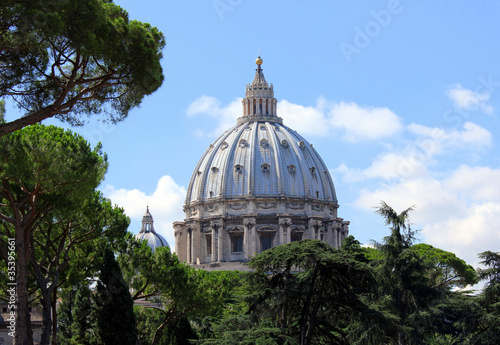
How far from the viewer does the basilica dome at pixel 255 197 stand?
265ft

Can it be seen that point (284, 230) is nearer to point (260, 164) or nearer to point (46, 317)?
point (260, 164)

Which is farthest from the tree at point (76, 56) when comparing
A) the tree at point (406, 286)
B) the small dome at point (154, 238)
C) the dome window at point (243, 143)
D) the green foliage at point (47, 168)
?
the small dome at point (154, 238)

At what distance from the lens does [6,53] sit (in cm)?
1873

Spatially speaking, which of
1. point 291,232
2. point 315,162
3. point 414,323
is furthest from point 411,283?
point 315,162

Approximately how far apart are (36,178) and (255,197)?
6218 cm

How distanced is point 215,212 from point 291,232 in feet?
27.0

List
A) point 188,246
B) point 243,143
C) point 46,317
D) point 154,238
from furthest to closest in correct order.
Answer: point 154,238 < point 243,143 < point 188,246 < point 46,317

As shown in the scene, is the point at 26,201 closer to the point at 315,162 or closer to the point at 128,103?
the point at 128,103

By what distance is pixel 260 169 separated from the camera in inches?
3319

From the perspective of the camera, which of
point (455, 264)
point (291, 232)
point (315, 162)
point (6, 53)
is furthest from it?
point (315, 162)

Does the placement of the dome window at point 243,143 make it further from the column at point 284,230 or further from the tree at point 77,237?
the tree at point 77,237

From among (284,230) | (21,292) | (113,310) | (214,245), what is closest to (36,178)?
(21,292)

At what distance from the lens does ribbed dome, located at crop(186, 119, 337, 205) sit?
83.4 metres

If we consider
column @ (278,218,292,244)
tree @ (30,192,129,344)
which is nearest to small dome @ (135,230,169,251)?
column @ (278,218,292,244)
